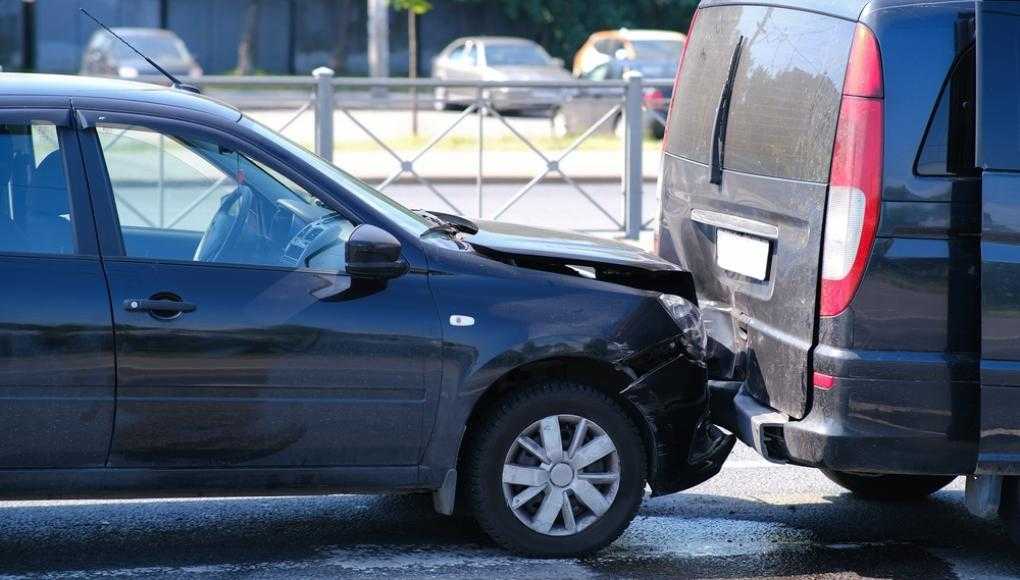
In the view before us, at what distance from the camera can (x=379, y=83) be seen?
11133 mm

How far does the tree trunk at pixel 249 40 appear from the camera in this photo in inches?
1524

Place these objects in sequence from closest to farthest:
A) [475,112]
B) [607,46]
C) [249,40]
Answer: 1. [475,112]
2. [607,46]
3. [249,40]

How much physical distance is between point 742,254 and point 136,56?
24877 mm

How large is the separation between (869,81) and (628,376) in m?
1.26

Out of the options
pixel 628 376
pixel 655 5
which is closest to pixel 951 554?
pixel 628 376

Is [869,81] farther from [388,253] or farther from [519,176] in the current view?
[519,176]

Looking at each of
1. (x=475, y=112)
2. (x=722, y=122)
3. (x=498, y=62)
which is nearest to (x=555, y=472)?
(x=722, y=122)

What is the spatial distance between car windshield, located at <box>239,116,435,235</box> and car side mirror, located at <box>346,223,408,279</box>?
23cm

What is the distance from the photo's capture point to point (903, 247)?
4.40 m

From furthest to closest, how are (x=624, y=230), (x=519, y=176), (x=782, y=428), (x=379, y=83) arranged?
(x=519, y=176) → (x=624, y=230) → (x=379, y=83) → (x=782, y=428)

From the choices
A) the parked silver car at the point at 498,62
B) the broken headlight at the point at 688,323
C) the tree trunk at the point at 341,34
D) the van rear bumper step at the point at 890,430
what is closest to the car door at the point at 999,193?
the van rear bumper step at the point at 890,430

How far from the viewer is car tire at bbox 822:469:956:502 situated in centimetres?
568

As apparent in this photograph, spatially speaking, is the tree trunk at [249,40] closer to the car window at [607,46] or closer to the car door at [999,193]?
the car window at [607,46]

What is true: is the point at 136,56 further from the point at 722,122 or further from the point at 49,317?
the point at 49,317
